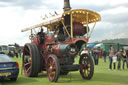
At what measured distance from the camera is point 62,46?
7449 mm

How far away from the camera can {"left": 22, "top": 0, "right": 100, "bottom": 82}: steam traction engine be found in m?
7.43

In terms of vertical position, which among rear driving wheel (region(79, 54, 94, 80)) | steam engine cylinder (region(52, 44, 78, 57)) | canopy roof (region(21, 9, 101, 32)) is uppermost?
canopy roof (region(21, 9, 101, 32))

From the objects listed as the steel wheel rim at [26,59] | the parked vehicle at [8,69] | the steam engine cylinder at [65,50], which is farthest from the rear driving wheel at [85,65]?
the parked vehicle at [8,69]

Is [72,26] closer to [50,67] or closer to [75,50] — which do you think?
[75,50]

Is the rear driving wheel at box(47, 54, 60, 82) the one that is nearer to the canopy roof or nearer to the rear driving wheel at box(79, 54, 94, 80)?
the rear driving wheel at box(79, 54, 94, 80)

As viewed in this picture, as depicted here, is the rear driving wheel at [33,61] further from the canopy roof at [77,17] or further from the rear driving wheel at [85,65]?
the rear driving wheel at [85,65]

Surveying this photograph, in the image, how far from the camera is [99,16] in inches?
357

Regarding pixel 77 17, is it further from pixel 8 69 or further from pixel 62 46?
pixel 8 69

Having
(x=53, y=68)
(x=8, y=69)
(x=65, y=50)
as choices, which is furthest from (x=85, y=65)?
(x=8, y=69)

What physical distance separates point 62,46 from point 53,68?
902 millimetres

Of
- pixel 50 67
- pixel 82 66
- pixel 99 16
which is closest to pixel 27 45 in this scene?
pixel 50 67

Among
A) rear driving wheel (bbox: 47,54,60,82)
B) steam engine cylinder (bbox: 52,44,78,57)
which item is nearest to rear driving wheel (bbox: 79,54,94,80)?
steam engine cylinder (bbox: 52,44,78,57)

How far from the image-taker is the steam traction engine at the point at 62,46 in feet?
24.4

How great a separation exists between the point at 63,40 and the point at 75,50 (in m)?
0.74
